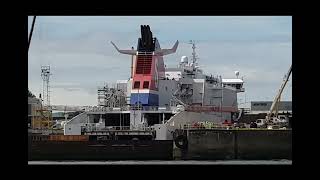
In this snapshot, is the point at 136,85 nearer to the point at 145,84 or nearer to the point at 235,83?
the point at 145,84

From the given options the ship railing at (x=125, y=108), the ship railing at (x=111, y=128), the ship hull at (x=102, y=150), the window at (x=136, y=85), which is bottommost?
the ship hull at (x=102, y=150)

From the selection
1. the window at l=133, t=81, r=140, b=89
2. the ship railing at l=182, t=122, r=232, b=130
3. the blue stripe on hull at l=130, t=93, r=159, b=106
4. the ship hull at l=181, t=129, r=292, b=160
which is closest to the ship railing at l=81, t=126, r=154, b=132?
the ship railing at l=182, t=122, r=232, b=130

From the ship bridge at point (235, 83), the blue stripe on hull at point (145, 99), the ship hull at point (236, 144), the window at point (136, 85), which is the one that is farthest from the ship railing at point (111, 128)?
the ship bridge at point (235, 83)

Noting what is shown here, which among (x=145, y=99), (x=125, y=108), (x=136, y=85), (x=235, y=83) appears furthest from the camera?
(x=235, y=83)

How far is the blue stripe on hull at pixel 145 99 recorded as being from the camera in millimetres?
39656

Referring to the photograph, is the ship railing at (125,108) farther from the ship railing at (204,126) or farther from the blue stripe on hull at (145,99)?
the ship railing at (204,126)

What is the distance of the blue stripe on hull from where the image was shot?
3966 centimetres

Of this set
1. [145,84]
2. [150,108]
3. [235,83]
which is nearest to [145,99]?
[150,108]

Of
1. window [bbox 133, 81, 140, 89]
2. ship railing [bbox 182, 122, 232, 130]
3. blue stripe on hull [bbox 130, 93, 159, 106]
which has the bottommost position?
ship railing [bbox 182, 122, 232, 130]

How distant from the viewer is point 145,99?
130ft

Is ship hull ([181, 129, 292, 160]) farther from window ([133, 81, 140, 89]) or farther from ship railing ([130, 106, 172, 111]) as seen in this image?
window ([133, 81, 140, 89])
